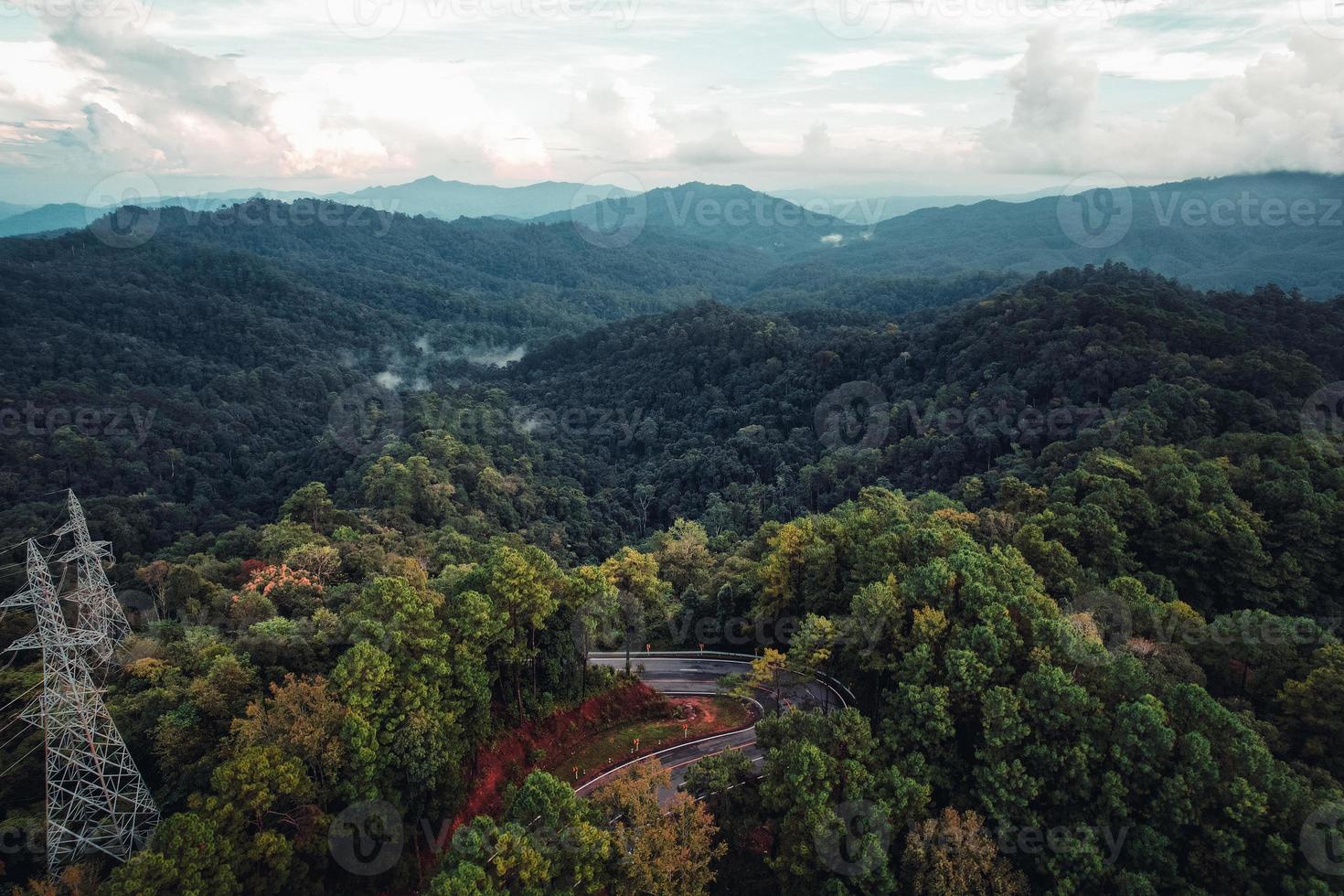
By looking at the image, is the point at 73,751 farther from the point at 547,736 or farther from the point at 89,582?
the point at 547,736

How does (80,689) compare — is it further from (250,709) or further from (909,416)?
(909,416)

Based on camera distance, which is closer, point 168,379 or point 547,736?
point 547,736

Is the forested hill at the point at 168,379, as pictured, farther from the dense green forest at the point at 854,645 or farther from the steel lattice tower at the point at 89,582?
the steel lattice tower at the point at 89,582

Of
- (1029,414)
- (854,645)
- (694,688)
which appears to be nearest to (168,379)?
(694,688)

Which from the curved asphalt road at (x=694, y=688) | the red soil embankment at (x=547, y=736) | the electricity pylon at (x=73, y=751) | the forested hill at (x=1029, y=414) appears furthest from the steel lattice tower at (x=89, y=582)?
the forested hill at (x=1029, y=414)

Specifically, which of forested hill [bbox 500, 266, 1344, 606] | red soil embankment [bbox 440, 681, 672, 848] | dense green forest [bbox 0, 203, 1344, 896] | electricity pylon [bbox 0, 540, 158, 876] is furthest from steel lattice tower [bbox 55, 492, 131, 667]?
forested hill [bbox 500, 266, 1344, 606]

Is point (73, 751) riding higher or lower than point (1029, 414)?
higher
